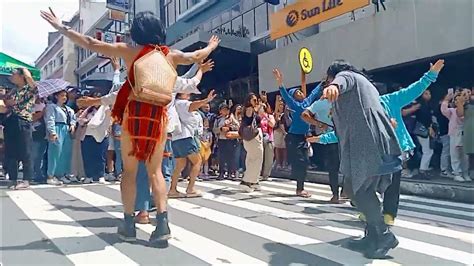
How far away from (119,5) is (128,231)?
2665 centimetres

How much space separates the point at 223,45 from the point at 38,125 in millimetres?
7475

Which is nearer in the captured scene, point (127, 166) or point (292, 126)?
point (127, 166)

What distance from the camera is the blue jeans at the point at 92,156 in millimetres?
8383

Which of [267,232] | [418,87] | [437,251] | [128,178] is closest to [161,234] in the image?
[128,178]

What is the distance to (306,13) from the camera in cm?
1173

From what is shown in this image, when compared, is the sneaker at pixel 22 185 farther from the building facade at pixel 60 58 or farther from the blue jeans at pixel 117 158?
the building facade at pixel 60 58

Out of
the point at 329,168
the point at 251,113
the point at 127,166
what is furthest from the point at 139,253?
the point at 251,113

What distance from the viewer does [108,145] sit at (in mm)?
8742

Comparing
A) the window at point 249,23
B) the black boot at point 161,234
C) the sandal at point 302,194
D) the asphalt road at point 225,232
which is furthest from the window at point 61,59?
the black boot at point 161,234

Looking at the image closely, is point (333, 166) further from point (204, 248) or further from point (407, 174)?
point (204, 248)

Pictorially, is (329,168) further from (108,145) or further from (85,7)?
(85,7)

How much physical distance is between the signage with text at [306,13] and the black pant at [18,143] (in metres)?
7.17

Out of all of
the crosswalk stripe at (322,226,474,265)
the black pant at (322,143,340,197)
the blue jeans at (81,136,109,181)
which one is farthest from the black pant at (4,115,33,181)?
the crosswalk stripe at (322,226,474,265)

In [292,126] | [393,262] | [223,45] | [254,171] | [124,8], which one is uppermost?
[124,8]
